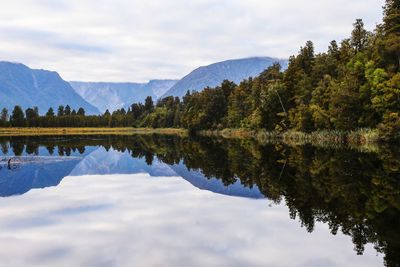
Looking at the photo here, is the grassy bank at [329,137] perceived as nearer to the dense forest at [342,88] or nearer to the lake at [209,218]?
the dense forest at [342,88]

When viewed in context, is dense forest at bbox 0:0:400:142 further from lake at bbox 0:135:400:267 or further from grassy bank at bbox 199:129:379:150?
lake at bbox 0:135:400:267

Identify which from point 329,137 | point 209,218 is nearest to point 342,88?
point 329,137

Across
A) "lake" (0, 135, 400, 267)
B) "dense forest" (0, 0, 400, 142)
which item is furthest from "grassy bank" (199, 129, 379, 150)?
"lake" (0, 135, 400, 267)

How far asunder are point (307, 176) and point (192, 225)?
53.8 feet

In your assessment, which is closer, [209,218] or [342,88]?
[209,218]

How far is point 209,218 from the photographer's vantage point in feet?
66.4

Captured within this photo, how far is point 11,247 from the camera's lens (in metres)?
15.8

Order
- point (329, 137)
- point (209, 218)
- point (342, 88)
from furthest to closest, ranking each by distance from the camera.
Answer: point (329, 137) → point (342, 88) → point (209, 218)

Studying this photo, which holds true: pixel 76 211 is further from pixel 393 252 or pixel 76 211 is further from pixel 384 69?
pixel 384 69

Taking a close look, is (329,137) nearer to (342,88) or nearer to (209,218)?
(342,88)

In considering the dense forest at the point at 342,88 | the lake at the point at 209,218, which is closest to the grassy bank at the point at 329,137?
the dense forest at the point at 342,88

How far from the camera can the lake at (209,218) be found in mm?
14289

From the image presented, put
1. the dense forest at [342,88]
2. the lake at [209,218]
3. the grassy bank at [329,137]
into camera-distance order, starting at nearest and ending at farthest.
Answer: the lake at [209,218] → the dense forest at [342,88] → the grassy bank at [329,137]

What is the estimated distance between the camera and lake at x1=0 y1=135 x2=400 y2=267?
14.3 metres
